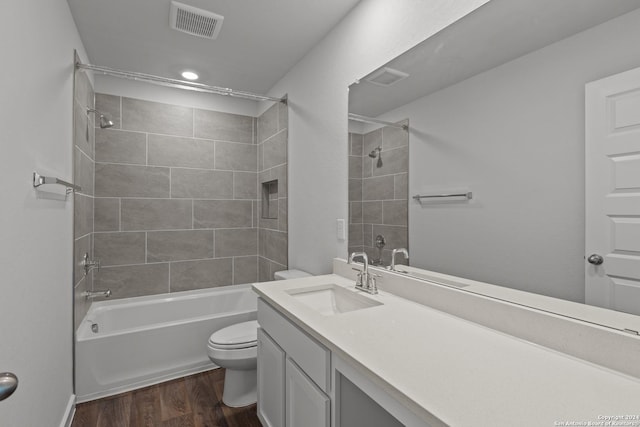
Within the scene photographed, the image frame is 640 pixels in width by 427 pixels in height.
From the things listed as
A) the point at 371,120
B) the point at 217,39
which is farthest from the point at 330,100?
the point at 217,39

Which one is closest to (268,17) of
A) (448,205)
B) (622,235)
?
(448,205)

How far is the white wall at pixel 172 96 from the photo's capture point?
9.08ft

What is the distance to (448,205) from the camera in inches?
51.6

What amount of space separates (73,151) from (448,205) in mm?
2253

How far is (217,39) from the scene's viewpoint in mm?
2199

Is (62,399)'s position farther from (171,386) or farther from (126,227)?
(126,227)

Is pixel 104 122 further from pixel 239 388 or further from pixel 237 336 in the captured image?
pixel 239 388

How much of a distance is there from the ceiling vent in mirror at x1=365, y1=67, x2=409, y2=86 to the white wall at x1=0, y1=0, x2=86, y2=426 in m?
1.51

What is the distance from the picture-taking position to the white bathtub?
6.91 ft

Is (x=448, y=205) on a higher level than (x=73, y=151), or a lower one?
lower

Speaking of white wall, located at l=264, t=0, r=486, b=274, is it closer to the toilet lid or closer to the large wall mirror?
the large wall mirror

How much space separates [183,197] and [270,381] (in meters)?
2.14

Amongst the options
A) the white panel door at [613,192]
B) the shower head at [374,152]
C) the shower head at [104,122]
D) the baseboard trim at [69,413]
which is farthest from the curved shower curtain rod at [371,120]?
the baseboard trim at [69,413]

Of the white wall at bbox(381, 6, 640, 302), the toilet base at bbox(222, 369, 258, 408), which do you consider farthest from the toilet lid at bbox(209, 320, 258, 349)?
the white wall at bbox(381, 6, 640, 302)
